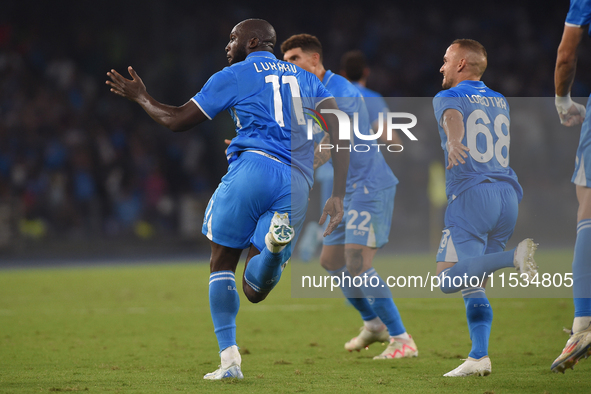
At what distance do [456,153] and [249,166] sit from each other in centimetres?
127

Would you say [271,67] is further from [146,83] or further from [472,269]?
[146,83]

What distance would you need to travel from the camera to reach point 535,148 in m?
4.64

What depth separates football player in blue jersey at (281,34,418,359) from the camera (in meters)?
5.08

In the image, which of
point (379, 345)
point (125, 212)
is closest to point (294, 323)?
point (379, 345)

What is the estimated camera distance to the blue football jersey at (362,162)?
521 centimetres

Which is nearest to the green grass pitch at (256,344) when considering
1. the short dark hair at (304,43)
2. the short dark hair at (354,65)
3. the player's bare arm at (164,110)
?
the player's bare arm at (164,110)

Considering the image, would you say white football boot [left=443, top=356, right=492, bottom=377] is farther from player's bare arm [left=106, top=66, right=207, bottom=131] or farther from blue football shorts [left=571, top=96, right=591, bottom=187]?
player's bare arm [left=106, top=66, right=207, bottom=131]

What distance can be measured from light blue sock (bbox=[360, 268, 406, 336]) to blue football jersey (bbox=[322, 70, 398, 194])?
727 millimetres

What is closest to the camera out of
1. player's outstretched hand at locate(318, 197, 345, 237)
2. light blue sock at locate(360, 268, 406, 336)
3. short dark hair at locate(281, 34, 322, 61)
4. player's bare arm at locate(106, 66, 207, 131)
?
player's bare arm at locate(106, 66, 207, 131)

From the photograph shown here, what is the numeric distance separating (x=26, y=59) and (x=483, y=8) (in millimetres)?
13184

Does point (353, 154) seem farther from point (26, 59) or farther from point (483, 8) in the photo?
point (483, 8)

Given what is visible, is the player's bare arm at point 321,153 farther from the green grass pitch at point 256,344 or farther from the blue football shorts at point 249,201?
the green grass pitch at point 256,344

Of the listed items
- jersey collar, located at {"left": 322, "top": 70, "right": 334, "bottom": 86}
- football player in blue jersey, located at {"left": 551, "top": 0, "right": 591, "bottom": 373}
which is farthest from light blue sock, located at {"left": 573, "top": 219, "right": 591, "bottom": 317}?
jersey collar, located at {"left": 322, "top": 70, "right": 334, "bottom": 86}

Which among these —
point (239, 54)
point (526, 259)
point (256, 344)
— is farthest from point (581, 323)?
point (256, 344)
